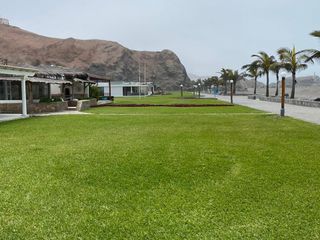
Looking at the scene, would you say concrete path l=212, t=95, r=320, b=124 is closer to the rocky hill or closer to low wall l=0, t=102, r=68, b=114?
low wall l=0, t=102, r=68, b=114

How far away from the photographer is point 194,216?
508 cm

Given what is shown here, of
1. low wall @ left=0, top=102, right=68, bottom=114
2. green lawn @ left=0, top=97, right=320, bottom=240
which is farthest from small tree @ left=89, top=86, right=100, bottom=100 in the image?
green lawn @ left=0, top=97, right=320, bottom=240

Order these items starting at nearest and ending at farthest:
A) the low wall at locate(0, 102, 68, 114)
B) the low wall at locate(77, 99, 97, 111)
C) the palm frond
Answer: the low wall at locate(0, 102, 68, 114), the palm frond, the low wall at locate(77, 99, 97, 111)

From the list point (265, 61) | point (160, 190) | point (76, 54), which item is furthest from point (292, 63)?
point (76, 54)

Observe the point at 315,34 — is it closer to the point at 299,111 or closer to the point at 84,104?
the point at 299,111

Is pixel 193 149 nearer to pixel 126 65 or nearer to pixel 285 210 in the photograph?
pixel 285 210

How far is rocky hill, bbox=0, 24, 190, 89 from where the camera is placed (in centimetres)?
12512

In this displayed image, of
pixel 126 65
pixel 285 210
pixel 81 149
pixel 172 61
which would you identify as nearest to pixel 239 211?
pixel 285 210

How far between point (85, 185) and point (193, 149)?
4117 millimetres

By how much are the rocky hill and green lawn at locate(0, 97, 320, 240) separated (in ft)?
378

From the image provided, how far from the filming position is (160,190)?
6.25 meters

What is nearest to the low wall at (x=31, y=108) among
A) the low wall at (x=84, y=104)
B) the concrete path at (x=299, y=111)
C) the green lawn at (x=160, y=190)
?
the low wall at (x=84, y=104)

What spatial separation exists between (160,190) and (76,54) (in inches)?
5130

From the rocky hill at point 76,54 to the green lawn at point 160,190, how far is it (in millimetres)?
115281
